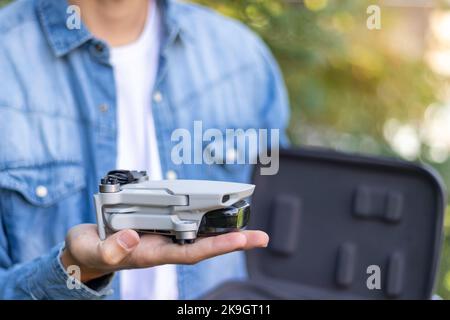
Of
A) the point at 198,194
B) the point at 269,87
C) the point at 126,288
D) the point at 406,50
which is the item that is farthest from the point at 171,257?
the point at 406,50

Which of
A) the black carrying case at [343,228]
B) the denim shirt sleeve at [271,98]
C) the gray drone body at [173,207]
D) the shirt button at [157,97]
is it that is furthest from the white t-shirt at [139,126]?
the gray drone body at [173,207]

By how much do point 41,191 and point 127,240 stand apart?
504 millimetres

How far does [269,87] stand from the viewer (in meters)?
1.66

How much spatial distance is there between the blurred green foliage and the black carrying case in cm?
81

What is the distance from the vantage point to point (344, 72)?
105 inches

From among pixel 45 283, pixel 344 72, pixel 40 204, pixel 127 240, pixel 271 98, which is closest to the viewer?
pixel 127 240

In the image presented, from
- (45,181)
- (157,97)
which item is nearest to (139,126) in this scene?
(157,97)

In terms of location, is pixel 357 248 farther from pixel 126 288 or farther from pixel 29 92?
pixel 29 92

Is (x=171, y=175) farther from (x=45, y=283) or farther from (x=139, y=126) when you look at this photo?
(x=45, y=283)

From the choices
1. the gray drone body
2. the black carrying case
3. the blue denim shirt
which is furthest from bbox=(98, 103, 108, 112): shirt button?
the gray drone body

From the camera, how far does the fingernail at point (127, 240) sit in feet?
2.81

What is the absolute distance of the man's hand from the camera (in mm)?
860

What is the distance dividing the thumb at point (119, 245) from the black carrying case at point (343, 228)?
465mm

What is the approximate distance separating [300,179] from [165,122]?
31 centimetres
